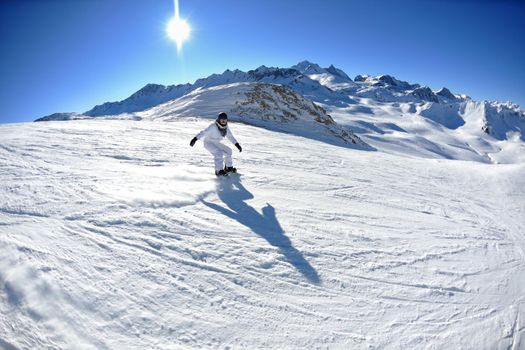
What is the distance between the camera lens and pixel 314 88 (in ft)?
535

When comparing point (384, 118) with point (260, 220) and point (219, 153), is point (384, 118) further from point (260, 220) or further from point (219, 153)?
point (260, 220)

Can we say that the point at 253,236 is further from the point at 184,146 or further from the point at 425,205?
the point at 184,146

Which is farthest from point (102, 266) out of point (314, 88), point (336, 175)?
point (314, 88)

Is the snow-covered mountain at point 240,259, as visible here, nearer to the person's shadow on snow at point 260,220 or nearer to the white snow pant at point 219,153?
the person's shadow on snow at point 260,220

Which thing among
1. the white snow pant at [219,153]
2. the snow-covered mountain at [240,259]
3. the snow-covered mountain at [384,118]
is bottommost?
Answer: the snow-covered mountain at [240,259]

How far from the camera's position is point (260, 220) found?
467 centimetres

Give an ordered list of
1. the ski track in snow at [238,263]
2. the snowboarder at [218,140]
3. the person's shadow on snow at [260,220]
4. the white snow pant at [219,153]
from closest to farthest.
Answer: the ski track in snow at [238,263] < the person's shadow on snow at [260,220] < the white snow pant at [219,153] < the snowboarder at [218,140]

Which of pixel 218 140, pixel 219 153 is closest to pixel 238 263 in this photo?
pixel 219 153

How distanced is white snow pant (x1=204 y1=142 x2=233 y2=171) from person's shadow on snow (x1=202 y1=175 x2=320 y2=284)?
541 millimetres

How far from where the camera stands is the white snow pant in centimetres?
671

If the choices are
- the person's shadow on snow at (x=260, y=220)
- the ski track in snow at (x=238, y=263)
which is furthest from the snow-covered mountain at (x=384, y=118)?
the ski track in snow at (x=238, y=263)

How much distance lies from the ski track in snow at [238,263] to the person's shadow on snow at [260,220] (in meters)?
0.03

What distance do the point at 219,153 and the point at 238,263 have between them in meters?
3.78

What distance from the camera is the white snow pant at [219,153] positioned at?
6711mm
